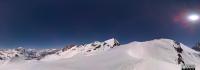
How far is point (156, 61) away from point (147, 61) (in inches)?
285

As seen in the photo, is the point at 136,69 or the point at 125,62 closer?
the point at 136,69

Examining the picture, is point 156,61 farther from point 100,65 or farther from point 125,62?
point 100,65

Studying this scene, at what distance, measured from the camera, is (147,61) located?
18675 cm

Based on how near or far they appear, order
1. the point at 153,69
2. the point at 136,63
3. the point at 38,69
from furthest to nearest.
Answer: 1. the point at 38,69
2. the point at 136,63
3. the point at 153,69

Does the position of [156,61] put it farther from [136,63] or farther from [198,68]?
[198,68]

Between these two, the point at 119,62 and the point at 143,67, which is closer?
the point at 143,67

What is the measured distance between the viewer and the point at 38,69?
643ft

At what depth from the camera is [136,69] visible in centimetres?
17188

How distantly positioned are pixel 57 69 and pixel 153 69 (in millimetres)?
55894

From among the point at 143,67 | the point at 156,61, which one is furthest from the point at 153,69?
the point at 156,61

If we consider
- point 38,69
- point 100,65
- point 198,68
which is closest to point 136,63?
point 100,65

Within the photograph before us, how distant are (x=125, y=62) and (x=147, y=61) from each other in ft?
40.3

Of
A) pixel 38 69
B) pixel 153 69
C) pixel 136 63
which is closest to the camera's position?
pixel 153 69

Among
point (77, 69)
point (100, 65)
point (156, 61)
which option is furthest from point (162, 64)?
Answer: point (77, 69)
